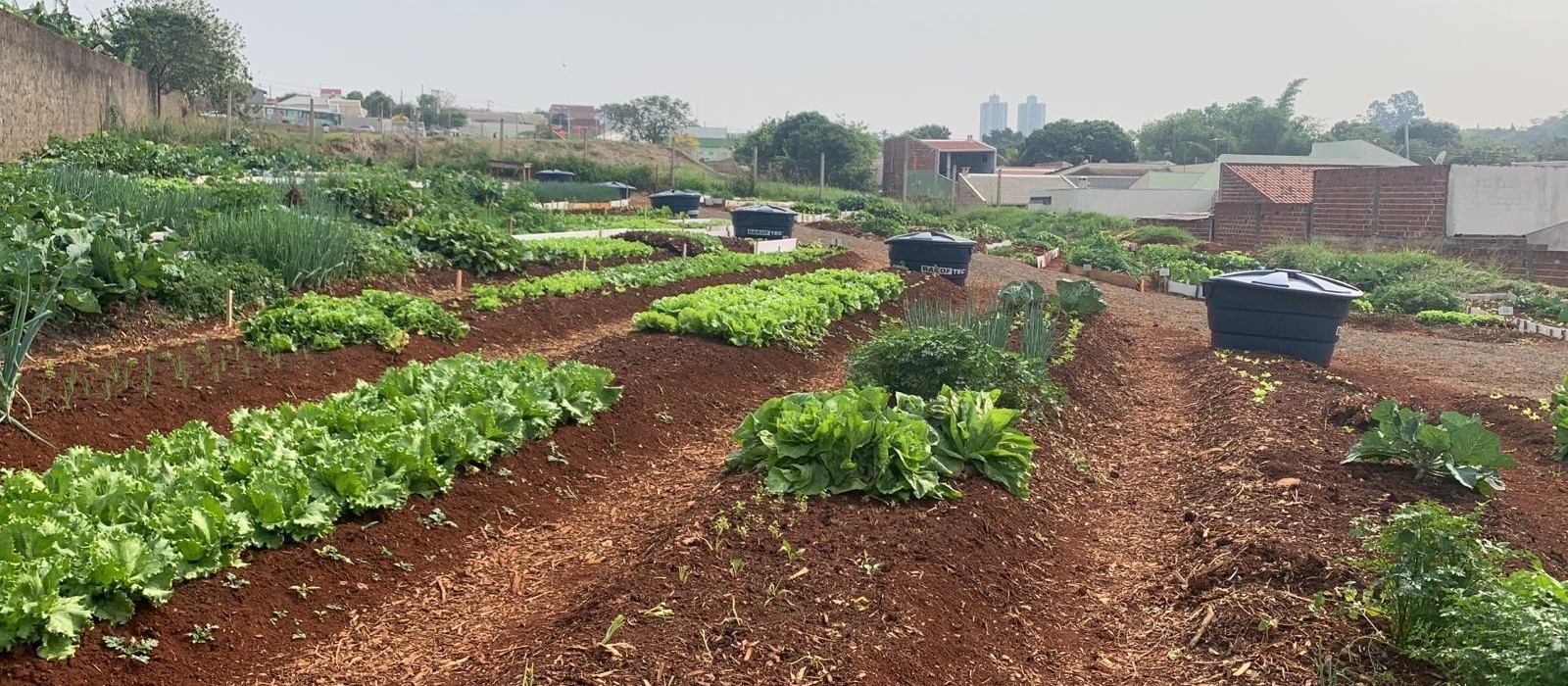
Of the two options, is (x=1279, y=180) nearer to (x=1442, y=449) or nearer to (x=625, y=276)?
(x=625, y=276)

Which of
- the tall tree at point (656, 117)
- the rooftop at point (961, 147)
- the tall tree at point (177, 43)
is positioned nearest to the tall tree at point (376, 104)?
the tall tree at point (656, 117)

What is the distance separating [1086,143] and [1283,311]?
74713 mm

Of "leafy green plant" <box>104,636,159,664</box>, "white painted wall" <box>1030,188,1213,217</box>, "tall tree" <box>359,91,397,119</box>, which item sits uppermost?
"tall tree" <box>359,91,397,119</box>

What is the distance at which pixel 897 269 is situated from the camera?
55.7ft

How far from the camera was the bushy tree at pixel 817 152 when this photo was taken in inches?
2020

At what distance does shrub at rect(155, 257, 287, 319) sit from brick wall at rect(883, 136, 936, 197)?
4549cm

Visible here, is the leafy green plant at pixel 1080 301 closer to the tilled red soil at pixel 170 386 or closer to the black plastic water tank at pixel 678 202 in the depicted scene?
the tilled red soil at pixel 170 386

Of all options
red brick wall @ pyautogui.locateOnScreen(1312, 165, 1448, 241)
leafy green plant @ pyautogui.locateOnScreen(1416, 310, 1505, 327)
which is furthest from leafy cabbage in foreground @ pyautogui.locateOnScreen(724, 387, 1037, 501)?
red brick wall @ pyautogui.locateOnScreen(1312, 165, 1448, 241)

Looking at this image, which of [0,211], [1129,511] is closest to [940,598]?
[1129,511]

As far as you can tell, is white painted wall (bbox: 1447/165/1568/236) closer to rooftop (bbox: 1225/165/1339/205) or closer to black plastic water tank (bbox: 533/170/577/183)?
rooftop (bbox: 1225/165/1339/205)

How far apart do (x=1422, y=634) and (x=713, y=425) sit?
4852mm

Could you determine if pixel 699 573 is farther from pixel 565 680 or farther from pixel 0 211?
pixel 0 211

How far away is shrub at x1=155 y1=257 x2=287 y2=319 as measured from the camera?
8695mm

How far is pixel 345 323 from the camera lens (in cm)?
844
